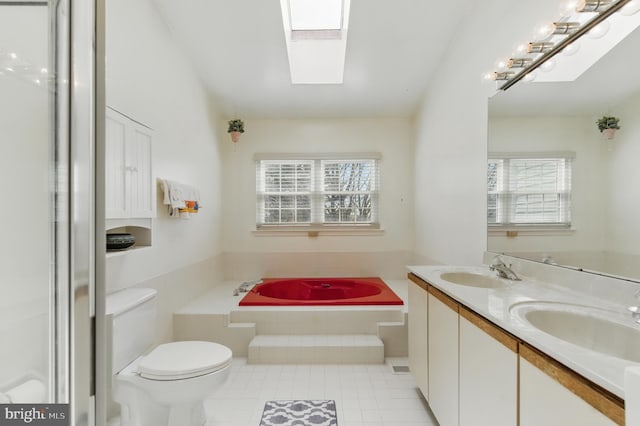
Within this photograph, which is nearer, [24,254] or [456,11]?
[24,254]

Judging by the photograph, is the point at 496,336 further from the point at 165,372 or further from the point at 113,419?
the point at 113,419

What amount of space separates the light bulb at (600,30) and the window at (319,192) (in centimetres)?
287

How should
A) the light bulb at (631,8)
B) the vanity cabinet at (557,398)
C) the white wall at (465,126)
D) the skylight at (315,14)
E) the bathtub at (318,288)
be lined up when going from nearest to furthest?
the vanity cabinet at (557,398), the light bulb at (631,8), the white wall at (465,126), the skylight at (315,14), the bathtub at (318,288)

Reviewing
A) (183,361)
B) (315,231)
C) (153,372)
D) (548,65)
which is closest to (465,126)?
(548,65)

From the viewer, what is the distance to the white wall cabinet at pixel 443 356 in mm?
1418

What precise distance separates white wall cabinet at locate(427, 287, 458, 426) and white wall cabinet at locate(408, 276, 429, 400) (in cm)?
7

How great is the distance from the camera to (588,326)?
3.52ft

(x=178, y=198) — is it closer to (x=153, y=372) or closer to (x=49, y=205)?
(x=153, y=372)

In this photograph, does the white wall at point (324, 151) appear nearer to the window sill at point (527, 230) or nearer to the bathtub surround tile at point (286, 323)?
the bathtub surround tile at point (286, 323)

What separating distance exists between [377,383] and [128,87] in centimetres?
261

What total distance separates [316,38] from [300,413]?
Result: 294 centimetres

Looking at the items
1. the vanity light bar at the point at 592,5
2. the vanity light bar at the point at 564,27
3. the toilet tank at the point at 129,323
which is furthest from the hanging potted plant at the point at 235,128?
the vanity light bar at the point at 592,5

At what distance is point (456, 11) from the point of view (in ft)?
7.21

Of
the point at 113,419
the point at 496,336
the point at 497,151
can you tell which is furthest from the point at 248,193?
the point at 496,336
